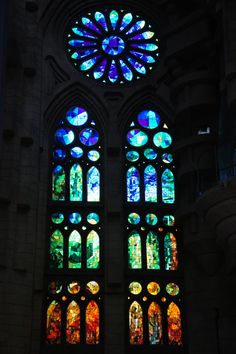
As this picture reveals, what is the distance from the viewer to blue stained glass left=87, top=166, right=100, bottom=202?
19.3 meters

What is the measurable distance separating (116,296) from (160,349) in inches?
70.6

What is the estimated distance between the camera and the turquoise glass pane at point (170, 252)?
61.7 feet

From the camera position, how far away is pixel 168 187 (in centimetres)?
1973

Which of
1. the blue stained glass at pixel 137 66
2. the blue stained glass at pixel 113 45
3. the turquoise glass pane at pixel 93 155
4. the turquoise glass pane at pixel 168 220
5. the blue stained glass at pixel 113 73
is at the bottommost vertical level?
the turquoise glass pane at pixel 168 220

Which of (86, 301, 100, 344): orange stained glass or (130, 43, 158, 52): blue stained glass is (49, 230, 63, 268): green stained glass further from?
(130, 43, 158, 52): blue stained glass

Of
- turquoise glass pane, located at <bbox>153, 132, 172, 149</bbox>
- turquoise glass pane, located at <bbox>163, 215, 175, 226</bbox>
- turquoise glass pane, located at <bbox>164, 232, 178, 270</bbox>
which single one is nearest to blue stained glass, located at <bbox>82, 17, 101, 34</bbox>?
turquoise glass pane, located at <bbox>153, 132, 172, 149</bbox>

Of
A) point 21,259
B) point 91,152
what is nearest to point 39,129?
point 91,152

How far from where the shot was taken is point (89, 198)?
19328 mm

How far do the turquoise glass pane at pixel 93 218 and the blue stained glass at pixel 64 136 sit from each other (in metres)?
2.35

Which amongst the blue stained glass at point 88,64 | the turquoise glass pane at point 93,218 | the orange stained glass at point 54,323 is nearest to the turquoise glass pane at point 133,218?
the turquoise glass pane at point 93,218

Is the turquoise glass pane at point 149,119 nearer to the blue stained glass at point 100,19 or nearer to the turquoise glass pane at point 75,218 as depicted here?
the blue stained glass at point 100,19

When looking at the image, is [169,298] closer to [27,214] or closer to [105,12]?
[27,214]

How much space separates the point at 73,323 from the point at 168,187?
187 inches

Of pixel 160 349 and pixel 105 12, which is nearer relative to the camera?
pixel 160 349
